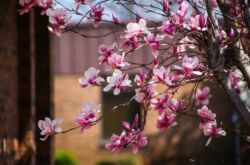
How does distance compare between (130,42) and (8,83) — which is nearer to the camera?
(130,42)

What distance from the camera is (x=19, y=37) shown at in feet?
23.1

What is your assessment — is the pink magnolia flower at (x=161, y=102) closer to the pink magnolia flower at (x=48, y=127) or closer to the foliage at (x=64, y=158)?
the pink magnolia flower at (x=48, y=127)

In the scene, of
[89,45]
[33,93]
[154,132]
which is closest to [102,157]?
[154,132]

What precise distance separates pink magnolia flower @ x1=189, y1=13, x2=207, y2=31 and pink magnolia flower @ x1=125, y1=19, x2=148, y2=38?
0.28 m

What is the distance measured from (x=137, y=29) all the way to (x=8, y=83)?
10.0ft

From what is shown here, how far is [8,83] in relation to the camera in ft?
21.3

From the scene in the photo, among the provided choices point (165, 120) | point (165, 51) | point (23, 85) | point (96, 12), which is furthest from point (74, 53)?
point (165, 51)

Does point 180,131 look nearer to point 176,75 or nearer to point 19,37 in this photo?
point 19,37

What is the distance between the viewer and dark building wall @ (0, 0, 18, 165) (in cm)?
604

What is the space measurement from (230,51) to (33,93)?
376cm

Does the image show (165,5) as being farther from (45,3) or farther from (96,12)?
(45,3)

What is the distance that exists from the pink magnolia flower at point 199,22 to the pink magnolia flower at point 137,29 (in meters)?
0.28

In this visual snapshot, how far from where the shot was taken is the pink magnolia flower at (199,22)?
12.2 feet

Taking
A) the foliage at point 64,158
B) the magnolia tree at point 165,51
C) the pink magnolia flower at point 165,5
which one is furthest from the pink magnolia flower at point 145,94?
the foliage at point 64,158
